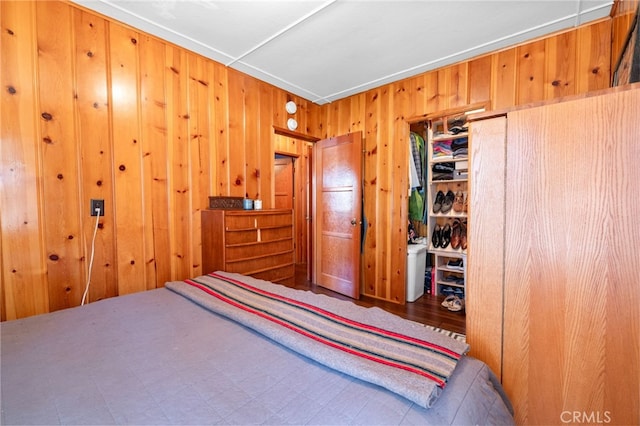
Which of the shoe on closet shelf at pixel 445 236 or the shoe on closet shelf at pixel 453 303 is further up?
the shoe on closet shelf at pixel 445 236

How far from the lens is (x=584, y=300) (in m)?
0.80

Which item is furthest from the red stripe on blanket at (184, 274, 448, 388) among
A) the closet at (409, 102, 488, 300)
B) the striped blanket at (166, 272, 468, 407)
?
the closet at (409, 102, 488, 300)

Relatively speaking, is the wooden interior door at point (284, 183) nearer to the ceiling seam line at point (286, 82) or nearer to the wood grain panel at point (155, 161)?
the ceiling seam line at point (286, 82)

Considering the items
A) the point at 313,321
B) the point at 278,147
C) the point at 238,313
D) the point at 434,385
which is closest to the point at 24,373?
the point at 238,313

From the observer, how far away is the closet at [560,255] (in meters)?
0.75

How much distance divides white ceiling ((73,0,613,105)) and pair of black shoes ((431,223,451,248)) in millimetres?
1883

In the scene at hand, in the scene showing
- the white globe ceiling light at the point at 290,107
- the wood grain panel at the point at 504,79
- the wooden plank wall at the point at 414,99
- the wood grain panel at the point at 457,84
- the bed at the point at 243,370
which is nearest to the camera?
the bed at the point at 243,370

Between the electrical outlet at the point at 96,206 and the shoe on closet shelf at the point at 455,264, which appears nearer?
the electrical outlet at the point at 96,206

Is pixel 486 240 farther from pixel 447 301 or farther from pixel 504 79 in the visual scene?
pixel 447 301

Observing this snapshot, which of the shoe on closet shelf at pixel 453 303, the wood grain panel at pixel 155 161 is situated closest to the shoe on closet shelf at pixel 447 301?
the shoe on closet shelf at pixel 453 303

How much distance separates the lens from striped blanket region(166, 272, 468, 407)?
0.72m

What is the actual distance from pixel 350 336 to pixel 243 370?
37cm

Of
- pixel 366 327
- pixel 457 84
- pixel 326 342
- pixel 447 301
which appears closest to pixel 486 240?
pixel 366 327

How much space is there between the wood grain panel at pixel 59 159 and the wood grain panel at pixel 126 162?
0.66ft
